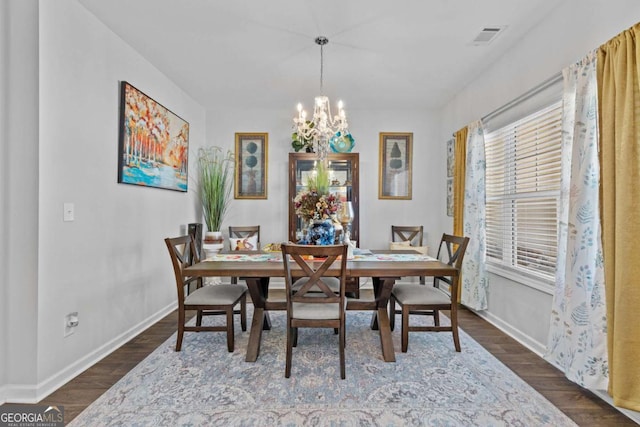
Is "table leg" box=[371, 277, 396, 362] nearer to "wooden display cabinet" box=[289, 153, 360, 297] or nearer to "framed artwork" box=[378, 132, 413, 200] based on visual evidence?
"wooden display cabinet" box=[289, 153, 360, 297]

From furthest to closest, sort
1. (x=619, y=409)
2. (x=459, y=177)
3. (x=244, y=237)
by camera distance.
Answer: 1. (x=244, y=237)
2. (x=459, y=177)
3. (x=619, y=409)

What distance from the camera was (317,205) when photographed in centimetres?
257

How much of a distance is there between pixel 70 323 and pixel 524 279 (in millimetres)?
3513

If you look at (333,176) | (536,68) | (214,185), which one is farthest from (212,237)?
(536,68)

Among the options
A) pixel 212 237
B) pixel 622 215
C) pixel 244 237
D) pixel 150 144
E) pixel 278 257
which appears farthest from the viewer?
pixel 244 237

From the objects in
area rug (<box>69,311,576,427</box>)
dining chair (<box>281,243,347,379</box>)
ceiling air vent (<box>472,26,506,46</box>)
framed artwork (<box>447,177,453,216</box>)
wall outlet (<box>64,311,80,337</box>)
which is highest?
ceiling air vent (<box>472,26,506,46</box>)

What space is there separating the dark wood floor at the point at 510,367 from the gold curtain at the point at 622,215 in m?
0.18

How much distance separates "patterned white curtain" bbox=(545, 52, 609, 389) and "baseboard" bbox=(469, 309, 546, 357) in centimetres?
40

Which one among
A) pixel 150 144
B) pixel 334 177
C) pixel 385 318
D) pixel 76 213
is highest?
pixel 150 144

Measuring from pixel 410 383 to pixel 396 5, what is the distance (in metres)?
2.63

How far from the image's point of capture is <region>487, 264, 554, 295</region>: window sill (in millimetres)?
2393

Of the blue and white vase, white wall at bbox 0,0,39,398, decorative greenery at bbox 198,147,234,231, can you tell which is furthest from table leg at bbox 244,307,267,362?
decorative greenery at bbox 198,147,234,231

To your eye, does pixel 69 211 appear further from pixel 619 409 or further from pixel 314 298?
pixel 619 409

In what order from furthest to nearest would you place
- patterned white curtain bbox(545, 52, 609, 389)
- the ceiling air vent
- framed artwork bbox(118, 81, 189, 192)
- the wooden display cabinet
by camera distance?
the wooden display cabinet, framed artwork bbox(118, 81, 189, 192), the ceiling air vent, patterned white curtain bbox(545, 52, 609, 389)
